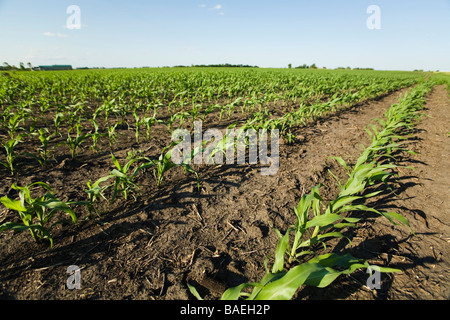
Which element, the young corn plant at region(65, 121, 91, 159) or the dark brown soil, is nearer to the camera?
the dark brown soil

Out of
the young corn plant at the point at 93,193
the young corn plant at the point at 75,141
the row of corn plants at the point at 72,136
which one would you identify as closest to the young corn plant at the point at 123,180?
the row of corn plants at the point at 72,136

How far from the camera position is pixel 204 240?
73.1 inches

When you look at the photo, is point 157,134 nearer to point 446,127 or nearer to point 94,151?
point 94,151

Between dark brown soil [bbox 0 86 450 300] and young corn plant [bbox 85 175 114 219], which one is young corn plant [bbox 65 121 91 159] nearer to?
dark brown soil [bbox 0 86 450 300]

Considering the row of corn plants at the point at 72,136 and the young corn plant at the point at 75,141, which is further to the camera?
the young corn plant at the point at 75,141

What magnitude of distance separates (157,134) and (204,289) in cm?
374

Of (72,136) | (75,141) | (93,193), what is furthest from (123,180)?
(72,136)

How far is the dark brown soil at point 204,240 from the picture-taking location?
4.66 feet

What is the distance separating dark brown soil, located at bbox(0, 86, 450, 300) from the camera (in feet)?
4.66

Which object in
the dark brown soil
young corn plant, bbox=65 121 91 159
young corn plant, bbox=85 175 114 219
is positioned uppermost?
young corn plant, bbox=65 121 91 159

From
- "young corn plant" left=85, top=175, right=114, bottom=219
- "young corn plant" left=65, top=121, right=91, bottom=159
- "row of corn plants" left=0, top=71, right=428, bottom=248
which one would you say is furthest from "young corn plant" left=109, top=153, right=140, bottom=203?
"young corn plant" left=65, top=121, right=91, bottom=159

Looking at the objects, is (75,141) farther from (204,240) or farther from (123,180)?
(204,240)

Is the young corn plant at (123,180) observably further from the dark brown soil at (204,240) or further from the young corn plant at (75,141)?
the young corn plant at (75,141)
